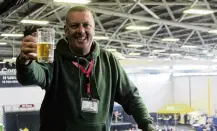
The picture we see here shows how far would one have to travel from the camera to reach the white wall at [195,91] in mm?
24109

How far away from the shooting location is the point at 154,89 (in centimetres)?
→ 2741

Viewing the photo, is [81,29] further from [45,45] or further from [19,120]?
[19,120]

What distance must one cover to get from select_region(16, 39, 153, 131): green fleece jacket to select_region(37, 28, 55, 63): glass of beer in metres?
0.22

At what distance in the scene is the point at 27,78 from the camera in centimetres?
132

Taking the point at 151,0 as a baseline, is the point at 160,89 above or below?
below

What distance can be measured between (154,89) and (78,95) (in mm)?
26028

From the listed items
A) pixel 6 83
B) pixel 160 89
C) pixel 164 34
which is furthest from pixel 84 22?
pixel 160 89

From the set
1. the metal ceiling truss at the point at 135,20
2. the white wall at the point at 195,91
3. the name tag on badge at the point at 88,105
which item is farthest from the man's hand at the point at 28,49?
the white wall at the point at 195,91

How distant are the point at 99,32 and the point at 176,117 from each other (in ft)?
24.8

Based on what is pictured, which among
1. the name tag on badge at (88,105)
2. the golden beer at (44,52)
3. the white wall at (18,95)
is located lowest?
the white wall at (18,95)

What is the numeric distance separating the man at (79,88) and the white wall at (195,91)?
896 inches

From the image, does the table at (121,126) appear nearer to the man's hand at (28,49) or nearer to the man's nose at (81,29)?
the man's nose at (81,29)

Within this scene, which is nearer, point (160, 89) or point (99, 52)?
point (99, 52)

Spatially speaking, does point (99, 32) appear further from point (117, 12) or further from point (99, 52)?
point (99, 52)
